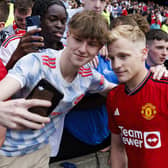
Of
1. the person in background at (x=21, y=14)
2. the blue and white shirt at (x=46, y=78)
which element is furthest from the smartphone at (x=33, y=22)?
the person in background at (x=21, y=14)

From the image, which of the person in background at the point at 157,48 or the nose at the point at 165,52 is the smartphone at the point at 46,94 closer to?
the person in background at the point at 157,48

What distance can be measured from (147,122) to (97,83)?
1.54 feet

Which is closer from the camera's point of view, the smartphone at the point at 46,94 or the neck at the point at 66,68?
the smartphone at the point at 46,94

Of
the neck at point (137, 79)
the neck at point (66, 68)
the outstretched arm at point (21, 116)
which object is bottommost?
the neck at point (137, 79)

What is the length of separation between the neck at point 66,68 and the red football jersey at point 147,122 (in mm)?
381

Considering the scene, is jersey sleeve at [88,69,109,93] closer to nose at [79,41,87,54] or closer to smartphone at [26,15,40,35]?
nose at [79,41,87,54]

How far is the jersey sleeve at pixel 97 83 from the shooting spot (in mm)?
1704

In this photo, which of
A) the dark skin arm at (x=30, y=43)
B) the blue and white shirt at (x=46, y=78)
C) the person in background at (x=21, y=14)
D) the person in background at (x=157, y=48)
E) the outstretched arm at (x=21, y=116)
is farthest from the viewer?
the person in background at (x=21, y=14)

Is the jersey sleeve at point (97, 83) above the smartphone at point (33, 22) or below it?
below

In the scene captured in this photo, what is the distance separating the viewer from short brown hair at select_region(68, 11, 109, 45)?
1424 mm

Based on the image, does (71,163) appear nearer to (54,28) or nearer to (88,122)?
(88,122)

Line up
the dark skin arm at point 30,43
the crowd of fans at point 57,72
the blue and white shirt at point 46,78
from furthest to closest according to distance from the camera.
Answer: the dark skin arm at point 30,43 → the blue and white shirt at point 46,78 → the crowd of fans at point 57,72

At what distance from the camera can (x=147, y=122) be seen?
148cm

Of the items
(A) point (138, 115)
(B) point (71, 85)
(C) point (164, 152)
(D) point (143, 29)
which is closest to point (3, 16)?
(B) point (71, 85)
